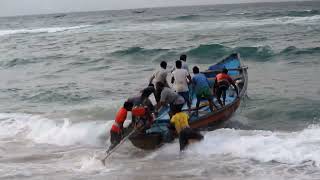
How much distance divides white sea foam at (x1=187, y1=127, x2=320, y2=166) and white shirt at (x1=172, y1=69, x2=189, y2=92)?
132 cm

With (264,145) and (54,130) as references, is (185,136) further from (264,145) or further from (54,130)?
(54,130)

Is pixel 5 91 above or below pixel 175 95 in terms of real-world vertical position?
below

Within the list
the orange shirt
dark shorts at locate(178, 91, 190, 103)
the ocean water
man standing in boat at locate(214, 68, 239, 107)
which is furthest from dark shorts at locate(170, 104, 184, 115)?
man standing in boat at locate(214, 68, 239, 107)

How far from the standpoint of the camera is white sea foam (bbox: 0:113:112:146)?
12205 mm

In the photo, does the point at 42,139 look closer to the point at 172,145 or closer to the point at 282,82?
the point at 172,145

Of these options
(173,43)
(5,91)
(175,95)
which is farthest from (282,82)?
(173,43)

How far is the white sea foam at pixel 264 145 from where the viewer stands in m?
9.38

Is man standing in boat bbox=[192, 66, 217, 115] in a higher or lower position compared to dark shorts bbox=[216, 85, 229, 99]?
higher

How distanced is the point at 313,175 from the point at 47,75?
59.7 ft

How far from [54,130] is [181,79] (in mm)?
4302

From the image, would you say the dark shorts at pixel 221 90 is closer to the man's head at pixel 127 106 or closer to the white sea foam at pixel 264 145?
the white sea foam at pixel 264 145

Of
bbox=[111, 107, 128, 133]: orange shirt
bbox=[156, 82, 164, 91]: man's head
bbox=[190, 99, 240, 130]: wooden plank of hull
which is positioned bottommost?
bbox=[190, 99, 240, 130]: wooden plank of hull

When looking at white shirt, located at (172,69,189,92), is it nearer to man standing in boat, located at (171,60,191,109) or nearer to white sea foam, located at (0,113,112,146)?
man standing in boat, located at (171,60,191,109)

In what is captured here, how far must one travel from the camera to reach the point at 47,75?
24031 mm
